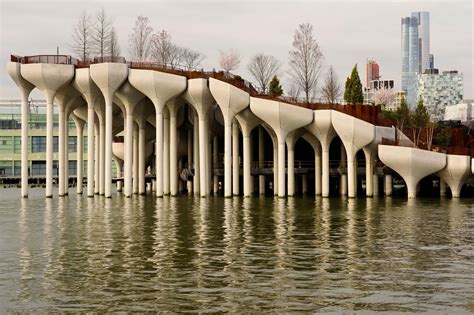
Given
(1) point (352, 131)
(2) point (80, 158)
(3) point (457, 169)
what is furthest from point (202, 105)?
(3) point (457, 169)

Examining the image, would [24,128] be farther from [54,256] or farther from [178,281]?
[178,281]

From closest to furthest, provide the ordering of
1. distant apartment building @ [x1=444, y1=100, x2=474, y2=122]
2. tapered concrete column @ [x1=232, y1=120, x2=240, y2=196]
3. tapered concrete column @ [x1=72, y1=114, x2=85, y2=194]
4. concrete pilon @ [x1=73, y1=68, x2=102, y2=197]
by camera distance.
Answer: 1. concrete pilon @ [x1=73, y1=68, x2=102, y2=197]
2. tapered concrete column @ [x1=232, y1=120, x2=240, y2=196]
3. tapered concrete column @ [x1=72, y1=114, x2=85, y2=194]
4. distant apartment building @ [x1=444, y1=100, x2=474, y2=122]

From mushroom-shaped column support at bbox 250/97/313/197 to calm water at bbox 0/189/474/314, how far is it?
21390 mm

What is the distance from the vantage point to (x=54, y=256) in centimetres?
2528

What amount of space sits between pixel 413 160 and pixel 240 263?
3846cm

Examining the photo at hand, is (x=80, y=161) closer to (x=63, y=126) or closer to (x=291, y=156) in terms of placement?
(x=63, y=126)

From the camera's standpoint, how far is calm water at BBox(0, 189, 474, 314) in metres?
17.5

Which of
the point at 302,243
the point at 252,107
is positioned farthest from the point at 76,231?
the point at 252,107

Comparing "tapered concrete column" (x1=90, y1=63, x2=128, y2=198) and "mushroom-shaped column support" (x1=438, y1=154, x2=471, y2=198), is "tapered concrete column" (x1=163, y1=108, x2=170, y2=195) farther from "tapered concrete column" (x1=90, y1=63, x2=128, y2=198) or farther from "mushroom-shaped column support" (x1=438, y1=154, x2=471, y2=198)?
"mushroom-shaped column support" (x1=438, y1=154, x2=471, y2=198)

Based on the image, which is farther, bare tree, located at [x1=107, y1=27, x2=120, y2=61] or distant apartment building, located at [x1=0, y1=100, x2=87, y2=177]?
distant apartment building, located at [x1=0, y1=100, x2=87, y2=177]

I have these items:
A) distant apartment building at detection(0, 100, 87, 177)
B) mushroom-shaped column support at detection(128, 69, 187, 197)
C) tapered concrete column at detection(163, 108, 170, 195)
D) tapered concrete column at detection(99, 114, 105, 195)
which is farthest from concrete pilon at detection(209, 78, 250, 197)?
distant apartment building at detection(0, 100, 87, 177)

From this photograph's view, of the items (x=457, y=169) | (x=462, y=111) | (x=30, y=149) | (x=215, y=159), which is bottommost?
(x=457, y=169)

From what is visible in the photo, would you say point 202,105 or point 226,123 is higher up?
point 202,105

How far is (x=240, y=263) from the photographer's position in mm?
23234
